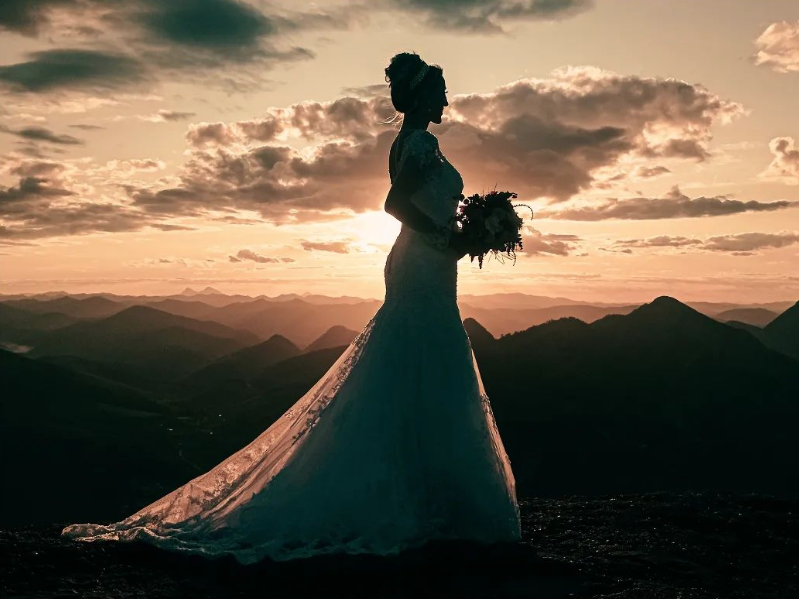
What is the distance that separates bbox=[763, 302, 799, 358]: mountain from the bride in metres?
183

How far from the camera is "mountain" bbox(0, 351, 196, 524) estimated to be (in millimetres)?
89688

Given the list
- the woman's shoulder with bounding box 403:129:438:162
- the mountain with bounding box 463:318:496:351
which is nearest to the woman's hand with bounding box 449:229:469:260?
the woman's shoulder with bounding box 403:129:438:162

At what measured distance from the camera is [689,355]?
109625 mm

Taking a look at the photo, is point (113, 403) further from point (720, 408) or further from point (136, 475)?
point (720, 408)

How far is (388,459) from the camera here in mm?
8312

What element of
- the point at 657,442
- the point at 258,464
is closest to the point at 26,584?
the point at 258,464

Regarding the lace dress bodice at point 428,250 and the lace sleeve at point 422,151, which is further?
the lace dress bodice at point 428,250

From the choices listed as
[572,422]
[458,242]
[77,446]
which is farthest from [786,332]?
[458,242]

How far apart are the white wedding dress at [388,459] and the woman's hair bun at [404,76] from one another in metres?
0.50

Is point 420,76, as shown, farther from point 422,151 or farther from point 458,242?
point 458,242

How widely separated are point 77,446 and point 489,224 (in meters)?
110

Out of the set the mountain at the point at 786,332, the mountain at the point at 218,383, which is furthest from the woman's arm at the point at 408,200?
the mountain at the point at 786,332

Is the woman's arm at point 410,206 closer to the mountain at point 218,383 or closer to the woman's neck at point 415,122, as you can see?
the woman's neck at point 415,122

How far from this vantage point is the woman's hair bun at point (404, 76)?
8883 millimetres
